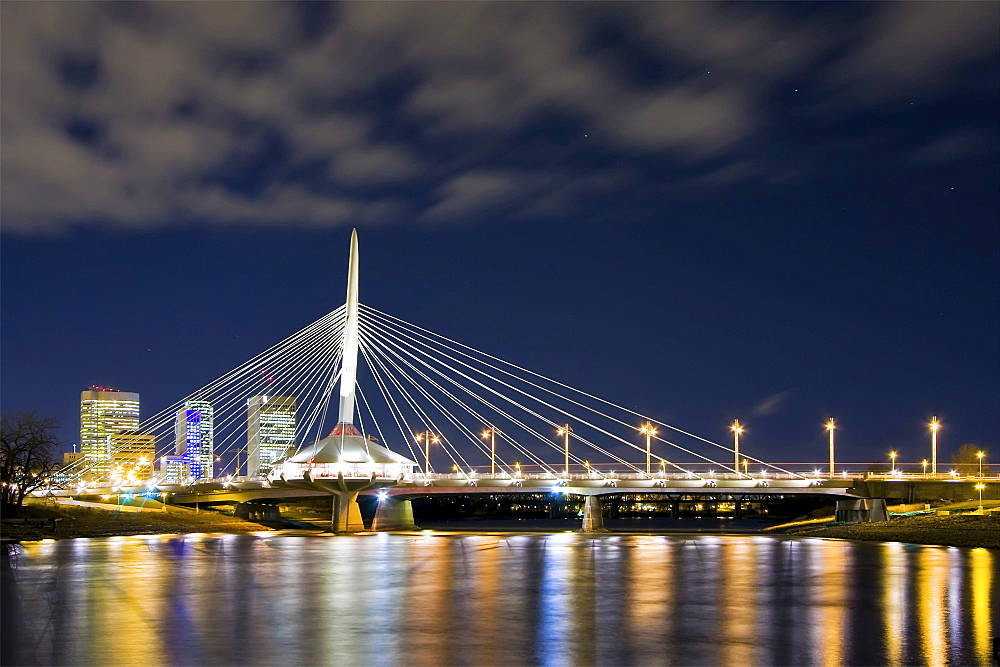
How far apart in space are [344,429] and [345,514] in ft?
29.3

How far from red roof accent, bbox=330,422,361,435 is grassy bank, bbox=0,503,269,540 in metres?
11.1

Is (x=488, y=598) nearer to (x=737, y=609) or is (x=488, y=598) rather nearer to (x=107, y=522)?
(x=737, y=609)

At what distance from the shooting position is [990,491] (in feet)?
281

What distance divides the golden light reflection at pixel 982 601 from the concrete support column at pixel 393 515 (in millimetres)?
61025

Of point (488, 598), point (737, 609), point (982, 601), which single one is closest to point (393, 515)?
point (488, 598)

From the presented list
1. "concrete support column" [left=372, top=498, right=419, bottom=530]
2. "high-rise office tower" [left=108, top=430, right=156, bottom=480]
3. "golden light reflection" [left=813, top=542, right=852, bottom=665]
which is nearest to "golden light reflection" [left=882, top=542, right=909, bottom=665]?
"golden light reflection" [left=813, top=542, right=852, bottom=665]

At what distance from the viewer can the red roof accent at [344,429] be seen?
269ft

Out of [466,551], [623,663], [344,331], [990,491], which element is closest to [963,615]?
[623,663]

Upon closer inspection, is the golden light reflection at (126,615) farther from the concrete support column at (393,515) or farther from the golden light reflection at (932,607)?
the concrete support column at (393,515)

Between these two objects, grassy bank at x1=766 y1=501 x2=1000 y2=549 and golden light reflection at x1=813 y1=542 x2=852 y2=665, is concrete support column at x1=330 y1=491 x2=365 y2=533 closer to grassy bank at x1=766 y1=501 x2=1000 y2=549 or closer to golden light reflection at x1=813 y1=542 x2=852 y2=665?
grassy bank at x1=766 y1=501 x2=1000 y2=549

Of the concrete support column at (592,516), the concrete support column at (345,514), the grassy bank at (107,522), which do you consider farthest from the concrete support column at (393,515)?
the concrete support column at (592,516)

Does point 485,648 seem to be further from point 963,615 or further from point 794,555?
point 794,555

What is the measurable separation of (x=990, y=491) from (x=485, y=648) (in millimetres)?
79080

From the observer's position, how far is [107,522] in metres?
75.6
